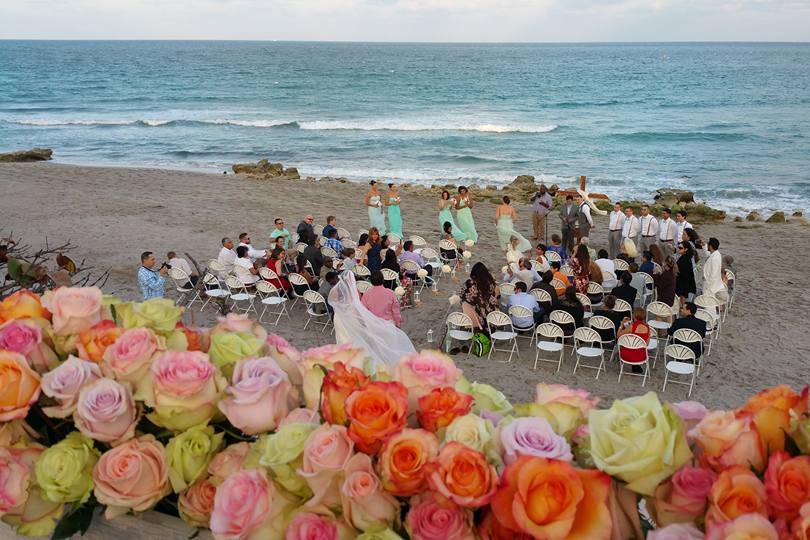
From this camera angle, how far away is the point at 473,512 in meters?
1.53

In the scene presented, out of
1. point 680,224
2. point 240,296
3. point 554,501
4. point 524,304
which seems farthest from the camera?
point 680,224

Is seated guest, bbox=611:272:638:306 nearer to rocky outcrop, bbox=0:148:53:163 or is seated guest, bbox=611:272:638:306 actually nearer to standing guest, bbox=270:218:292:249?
standing guest, bbox=270:218:292:249

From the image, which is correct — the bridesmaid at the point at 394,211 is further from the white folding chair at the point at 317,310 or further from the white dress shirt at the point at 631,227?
the white dress shirt at the point at 631,227

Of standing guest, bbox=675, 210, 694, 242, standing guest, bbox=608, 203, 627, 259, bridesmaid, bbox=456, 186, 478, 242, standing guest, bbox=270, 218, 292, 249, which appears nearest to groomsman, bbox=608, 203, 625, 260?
standing guest, bbox=608, 203, 627, 259

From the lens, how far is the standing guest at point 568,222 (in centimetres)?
1473

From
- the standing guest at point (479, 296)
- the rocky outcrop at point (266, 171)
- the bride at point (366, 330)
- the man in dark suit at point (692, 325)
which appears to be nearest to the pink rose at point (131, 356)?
the bride at point (366, 330)

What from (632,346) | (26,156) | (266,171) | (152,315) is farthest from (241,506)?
(26,156)

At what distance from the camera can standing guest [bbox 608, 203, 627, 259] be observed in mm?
14328

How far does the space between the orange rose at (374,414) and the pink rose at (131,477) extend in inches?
21.1

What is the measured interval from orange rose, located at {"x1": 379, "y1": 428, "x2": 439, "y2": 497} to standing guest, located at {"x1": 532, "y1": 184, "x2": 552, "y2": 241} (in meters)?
14.8

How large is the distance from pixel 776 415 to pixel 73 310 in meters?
1.92

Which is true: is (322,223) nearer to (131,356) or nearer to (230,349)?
(230,349)

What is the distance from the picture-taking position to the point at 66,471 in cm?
177

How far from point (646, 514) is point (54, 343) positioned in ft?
5.67
